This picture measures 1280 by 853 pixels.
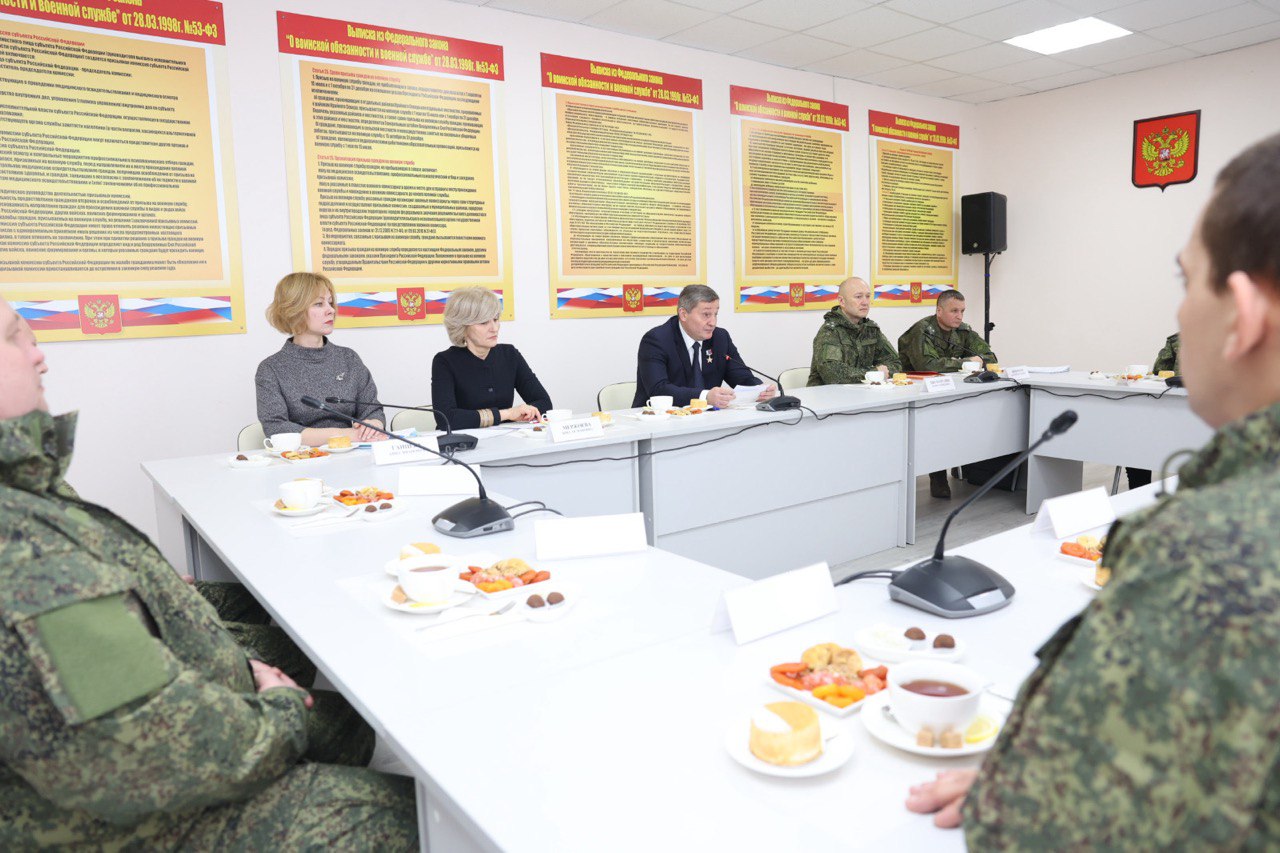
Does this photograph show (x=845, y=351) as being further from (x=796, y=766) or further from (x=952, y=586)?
(x=796, y=766)

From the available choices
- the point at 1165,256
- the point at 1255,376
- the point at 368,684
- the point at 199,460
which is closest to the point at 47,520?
the point at 368,684

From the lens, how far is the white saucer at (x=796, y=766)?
2.73 ft

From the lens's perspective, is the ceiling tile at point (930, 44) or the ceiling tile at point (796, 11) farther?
the ceiling tile at point (930, 44)

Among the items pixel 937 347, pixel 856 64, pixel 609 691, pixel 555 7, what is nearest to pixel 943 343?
pixel 937 347

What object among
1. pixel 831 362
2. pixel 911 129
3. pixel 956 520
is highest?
pixel 911 129

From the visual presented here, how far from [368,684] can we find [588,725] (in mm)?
323

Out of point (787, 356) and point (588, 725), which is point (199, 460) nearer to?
point (588, 725)

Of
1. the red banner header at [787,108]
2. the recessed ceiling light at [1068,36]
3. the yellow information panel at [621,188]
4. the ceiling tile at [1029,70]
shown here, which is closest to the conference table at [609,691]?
the yellow information panel at [621,188]

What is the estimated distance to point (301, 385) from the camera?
125 inches

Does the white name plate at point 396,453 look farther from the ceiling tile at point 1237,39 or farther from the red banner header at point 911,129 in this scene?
the ceiling tile at point 1237,39

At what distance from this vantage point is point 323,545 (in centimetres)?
174

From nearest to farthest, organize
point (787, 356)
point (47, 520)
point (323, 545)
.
A: point (47, 520) < point (323, 545) < point (787, 356)

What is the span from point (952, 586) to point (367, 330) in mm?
3543

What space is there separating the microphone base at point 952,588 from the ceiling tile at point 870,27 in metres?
4.21
